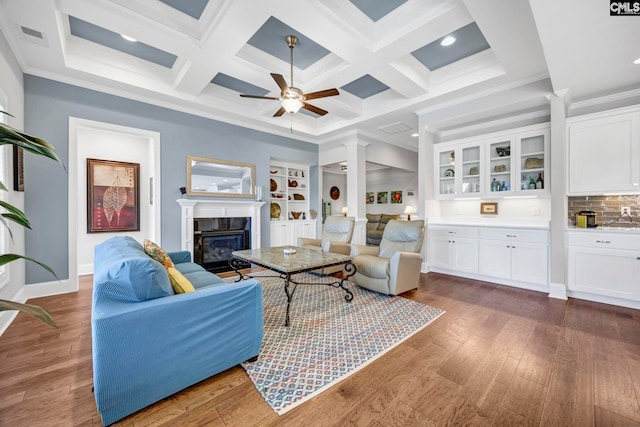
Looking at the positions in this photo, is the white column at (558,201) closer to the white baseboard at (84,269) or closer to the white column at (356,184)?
the white column at (356,184)

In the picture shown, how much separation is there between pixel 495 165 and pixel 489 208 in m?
0.71

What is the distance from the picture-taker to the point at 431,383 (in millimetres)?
1782

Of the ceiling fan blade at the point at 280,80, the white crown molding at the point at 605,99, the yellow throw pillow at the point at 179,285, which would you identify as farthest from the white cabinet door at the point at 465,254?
the yellow throw pillow at the point at 179,285

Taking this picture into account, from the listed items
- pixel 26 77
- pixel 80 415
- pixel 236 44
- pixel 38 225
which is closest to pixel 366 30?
pixel 236 44

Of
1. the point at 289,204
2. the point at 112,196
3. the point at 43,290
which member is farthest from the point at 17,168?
the point at 289,204

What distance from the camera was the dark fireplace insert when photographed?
4723 millimetres

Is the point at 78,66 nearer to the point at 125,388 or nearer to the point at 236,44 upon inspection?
the point at 236,44

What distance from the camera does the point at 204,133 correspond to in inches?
190

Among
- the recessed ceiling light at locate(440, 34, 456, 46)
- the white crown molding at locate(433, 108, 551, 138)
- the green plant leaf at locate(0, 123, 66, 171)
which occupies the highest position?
the recessed ceiling light at locate(440, 34, 456, 46)

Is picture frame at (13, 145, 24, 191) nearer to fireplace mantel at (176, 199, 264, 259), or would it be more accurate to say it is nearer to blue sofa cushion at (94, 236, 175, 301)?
fireplace mantel at (176, 199, 264, 259)

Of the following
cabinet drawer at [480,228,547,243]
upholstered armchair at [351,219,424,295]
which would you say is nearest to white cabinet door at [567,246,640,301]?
cabinet drawer at [480,228,547,243]

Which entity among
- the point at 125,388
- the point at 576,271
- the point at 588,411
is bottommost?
the point at 588,411

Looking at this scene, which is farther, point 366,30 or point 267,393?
point 366,30

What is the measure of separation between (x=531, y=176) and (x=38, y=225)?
668 centimetres
